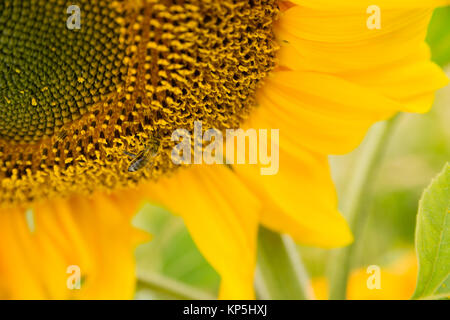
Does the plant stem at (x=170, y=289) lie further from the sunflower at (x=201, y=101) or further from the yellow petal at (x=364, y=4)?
the yellow petal at (x=364, y=4)

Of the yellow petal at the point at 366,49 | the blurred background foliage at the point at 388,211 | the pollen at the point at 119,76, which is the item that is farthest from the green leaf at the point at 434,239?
the blurred background foliage at the point at 388,211

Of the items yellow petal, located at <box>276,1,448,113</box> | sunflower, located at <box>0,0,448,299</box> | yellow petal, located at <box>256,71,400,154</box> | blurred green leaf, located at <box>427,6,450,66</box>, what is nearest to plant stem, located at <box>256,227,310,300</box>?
sunflower, located at <box>0,0,448,299</box>

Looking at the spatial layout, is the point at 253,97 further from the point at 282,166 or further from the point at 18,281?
the point at 18,281

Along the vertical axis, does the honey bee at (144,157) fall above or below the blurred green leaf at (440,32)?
below

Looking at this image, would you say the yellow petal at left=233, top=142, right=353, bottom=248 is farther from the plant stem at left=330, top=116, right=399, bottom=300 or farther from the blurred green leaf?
the blurred green leaf
